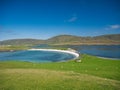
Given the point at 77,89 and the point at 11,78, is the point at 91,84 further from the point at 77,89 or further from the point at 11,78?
the point at 11,78

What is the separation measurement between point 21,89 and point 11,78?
17.6 ft

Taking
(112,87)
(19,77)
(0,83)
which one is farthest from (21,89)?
(112,87)

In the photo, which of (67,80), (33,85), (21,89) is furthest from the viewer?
(67,80)

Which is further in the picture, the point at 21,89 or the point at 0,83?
the point at 0,83

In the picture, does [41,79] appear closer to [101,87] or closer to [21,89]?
[21,89]

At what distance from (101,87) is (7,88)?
1101 cm

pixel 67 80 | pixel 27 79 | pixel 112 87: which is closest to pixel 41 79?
pixel 27 79

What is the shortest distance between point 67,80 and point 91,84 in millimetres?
3404

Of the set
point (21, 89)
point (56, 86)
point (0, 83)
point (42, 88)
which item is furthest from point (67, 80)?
point (0, 83)

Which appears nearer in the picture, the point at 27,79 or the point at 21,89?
the point at 21,89

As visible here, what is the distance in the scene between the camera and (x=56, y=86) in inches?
821

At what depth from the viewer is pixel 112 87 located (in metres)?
21.0

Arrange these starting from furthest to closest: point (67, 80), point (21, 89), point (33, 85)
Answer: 1. point (67, 80)
2. point (33, 85)
3. point (21, 89)

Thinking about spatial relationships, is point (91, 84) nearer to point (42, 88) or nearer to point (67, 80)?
point (67, 80)
